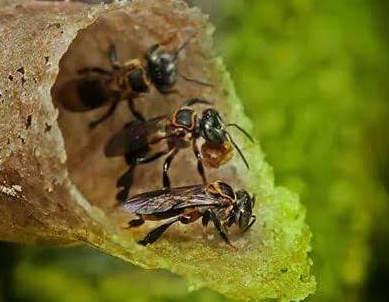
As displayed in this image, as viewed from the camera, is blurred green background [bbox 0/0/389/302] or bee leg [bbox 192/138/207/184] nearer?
bee leg [bbox 192/138/207/184]

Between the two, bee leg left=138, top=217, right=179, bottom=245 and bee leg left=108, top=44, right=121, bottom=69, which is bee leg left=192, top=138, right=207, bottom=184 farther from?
bee leg left=108, top=44, right=121, bottom=69

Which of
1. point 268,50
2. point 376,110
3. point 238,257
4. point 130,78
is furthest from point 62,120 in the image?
point 376,110

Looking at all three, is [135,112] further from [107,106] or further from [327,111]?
[327,111]

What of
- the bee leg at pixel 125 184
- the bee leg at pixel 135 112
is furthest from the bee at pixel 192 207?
the bee leg at pixel 135 112

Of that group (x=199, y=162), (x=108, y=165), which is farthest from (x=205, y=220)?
(x=108, y=165)

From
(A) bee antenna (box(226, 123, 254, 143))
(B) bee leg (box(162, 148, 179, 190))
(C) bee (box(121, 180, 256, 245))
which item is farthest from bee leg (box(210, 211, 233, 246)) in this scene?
(A) bee antenna (box(226, 123, 254, 143))

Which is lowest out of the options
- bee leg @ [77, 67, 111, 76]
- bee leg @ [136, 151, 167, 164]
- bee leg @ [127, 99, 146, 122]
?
bee leg @ [136, 151, 167, 164]
